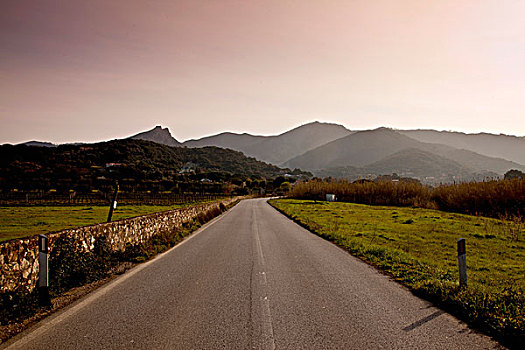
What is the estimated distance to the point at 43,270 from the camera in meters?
6.64

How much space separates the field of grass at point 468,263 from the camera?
5852 millimetres

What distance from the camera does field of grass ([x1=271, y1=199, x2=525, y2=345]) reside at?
5.85m

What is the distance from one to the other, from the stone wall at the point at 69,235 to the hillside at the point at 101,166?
73.3 meters

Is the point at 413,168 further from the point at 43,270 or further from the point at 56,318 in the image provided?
the point at 56,318

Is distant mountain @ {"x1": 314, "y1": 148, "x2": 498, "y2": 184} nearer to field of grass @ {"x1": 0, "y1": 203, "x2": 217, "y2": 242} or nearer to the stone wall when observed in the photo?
field of grass @ {"x1": 0, "y1": 203, "x2": 217, "y2": 242}

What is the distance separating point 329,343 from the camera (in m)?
4.66

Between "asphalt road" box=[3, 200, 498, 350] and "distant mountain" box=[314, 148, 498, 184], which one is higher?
"distant mountain" box=[314, 148, 498, 184]

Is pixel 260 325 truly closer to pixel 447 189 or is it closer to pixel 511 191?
pixel 511 191

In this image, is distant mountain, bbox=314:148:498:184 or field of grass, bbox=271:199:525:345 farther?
distant mountain, bbox=314:148:498:184

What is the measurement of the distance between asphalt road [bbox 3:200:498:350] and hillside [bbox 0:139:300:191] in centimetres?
7958

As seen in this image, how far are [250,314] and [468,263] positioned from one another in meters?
8.85

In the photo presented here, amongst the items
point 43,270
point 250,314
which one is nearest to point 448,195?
point 250,314

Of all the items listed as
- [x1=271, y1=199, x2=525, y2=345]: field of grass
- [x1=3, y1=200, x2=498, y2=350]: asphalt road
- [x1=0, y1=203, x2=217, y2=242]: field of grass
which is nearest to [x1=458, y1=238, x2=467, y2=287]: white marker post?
[x1=271, y1=199, x2=525, y2=345]: field of grass

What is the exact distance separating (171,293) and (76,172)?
3812 inches
